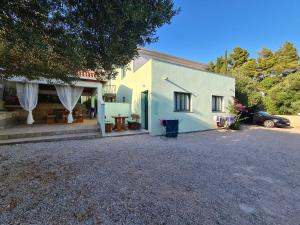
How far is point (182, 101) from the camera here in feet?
34.3

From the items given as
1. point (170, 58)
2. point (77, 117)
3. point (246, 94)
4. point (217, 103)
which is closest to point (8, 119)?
point (77, 117)

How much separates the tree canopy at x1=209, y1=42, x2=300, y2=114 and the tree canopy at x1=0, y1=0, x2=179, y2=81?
14.6m

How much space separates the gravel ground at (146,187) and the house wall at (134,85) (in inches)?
194

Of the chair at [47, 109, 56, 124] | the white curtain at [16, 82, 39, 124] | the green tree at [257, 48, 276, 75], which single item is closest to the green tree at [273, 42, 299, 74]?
the green tree at [257, 48, 276, 75]

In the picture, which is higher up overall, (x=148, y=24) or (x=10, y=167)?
(x=148, y=24)

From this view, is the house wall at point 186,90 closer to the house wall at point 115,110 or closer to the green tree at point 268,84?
the house wall at point 115,110

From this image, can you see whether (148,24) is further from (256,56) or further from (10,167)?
(256,56)

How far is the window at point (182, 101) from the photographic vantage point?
10181mm

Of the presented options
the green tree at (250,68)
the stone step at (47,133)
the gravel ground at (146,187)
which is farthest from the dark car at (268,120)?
the stone step at (47,133)

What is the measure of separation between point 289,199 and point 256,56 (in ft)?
98.4

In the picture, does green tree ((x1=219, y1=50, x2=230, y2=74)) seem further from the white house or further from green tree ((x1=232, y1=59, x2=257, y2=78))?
the white house

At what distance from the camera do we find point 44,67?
4262 millimetres

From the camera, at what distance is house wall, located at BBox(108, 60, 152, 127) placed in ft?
31.4

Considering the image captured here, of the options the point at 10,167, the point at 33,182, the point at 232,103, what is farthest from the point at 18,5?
the point at 232,103
